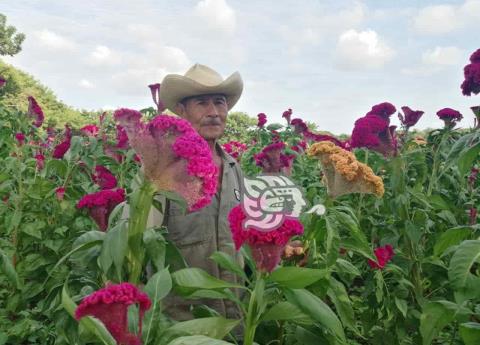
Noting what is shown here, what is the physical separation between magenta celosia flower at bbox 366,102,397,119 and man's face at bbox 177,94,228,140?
102 centimetres

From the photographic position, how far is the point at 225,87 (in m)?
2.83

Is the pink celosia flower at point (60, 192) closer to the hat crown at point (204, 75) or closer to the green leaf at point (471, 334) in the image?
the hat crown at point (204, 75)

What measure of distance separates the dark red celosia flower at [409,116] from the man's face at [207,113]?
4.35ft

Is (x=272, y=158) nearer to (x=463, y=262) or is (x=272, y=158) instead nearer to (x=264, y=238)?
(x=463, y=262)

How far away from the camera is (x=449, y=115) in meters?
3.41

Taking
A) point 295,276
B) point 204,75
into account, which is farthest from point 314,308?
point 204,75

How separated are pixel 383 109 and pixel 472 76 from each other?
3.42ft

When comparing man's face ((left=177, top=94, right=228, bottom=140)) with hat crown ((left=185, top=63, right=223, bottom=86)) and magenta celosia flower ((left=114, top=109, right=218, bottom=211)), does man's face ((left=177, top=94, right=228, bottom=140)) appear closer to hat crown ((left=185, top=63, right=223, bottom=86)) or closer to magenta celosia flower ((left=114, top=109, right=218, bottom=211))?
hat crown ((left=185, top=63, right=223, bottom=86))

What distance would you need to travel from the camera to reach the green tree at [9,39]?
921 inches

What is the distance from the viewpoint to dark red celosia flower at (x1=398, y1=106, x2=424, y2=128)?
3.56 meters

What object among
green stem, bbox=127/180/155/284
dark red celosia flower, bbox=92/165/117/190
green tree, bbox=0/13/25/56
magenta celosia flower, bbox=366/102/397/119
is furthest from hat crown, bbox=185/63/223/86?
green tree, bbox=0/13/25/56

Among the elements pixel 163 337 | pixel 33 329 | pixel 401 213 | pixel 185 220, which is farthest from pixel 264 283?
pixel 33 329

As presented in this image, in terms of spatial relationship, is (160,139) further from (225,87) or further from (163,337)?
(225,87)

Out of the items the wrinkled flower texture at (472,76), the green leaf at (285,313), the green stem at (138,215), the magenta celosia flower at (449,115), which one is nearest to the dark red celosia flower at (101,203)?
the green stem at (138,215)
